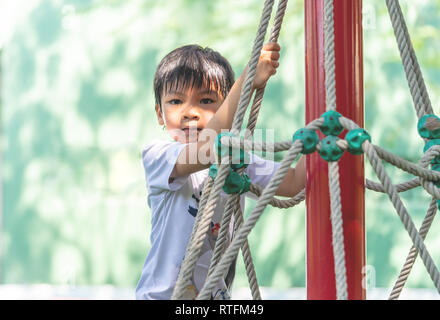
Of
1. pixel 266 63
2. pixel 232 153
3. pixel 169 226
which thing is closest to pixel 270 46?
pixel 266 63

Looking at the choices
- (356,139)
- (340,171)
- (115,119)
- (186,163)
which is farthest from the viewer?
(115,119)

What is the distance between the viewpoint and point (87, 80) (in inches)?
125

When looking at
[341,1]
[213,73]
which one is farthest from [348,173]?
[213,73]

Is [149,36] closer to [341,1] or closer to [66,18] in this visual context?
[66,18]

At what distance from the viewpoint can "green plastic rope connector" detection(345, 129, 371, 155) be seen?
2.34 ft

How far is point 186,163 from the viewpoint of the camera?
94cm

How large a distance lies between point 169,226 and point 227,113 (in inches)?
8.2

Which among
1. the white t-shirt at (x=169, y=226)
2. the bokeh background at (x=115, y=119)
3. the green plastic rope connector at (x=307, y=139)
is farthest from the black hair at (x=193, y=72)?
the bokeh background at (x=115, y=119)

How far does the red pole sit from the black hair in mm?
264

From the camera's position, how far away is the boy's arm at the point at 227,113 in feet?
2.95

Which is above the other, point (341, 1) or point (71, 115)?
point (71, 115)

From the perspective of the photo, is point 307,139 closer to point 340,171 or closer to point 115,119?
point 340,171

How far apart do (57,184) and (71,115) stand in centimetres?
35
